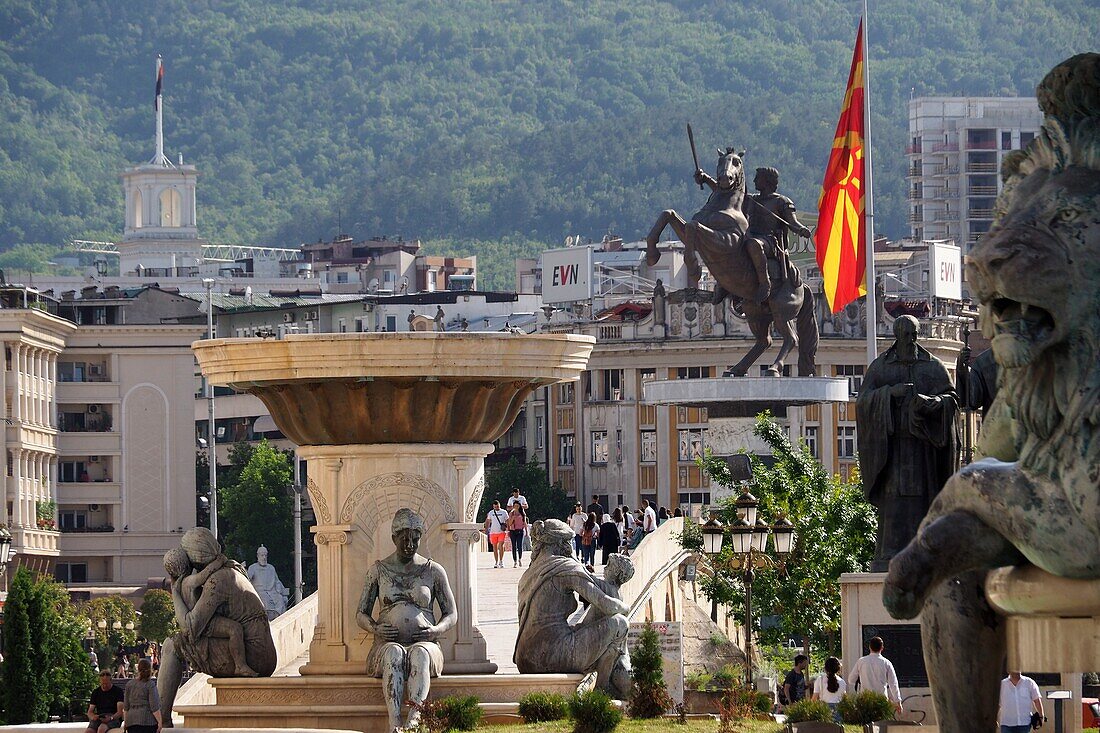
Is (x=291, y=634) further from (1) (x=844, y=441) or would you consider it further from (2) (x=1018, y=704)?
(1) (x=844, y=441)

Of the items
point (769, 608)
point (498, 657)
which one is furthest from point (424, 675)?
point (769, 608)

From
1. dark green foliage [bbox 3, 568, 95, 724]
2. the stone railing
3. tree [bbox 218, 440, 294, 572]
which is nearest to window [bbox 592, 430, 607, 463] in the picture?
tree [bbox 218, 440, 294, 572]

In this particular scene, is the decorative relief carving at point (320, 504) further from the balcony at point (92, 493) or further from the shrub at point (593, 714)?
the balcony at point (92, 493)

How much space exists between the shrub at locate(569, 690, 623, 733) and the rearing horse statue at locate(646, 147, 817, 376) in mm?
A: 42569

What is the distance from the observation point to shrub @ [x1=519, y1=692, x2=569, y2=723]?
15234 mm

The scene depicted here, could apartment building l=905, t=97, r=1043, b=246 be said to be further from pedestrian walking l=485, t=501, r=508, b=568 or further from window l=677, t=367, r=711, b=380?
pedestrian walking l=485, t=501, r=508, b=568

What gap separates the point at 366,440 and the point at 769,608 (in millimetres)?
19607

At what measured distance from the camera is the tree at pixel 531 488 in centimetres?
11512

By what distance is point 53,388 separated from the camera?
118250 mm

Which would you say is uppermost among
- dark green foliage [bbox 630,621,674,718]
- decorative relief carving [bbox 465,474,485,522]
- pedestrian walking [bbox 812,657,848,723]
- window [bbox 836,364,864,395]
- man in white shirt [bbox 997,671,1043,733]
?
window [bbox 836,364,864,395]

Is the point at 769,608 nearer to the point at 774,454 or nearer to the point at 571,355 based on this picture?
the point at 774,454

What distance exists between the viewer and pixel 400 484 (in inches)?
744

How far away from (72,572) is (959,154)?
301 ft

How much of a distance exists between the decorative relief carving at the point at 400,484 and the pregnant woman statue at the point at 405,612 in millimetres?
969
